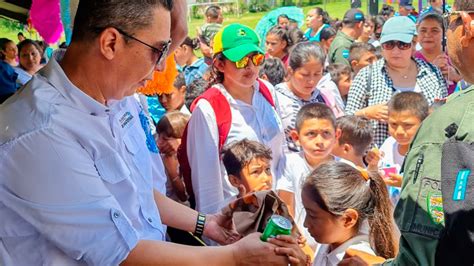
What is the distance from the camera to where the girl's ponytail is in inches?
92.2

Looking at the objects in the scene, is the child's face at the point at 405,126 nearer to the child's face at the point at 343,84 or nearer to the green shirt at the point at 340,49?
the child's face at the point at 343,84

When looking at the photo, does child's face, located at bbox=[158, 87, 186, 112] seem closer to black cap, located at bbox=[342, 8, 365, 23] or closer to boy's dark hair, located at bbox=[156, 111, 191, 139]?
boy's dark hair, located at bbox=[156, 111, 191, 139]

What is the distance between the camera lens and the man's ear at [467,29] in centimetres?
146

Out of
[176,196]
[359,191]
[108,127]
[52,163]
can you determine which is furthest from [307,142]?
[52,163]

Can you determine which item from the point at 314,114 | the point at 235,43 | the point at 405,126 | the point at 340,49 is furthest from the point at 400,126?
the point at 340,49

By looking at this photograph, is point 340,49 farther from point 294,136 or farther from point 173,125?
point 173,125

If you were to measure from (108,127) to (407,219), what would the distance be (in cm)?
88

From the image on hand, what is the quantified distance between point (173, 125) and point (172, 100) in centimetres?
107

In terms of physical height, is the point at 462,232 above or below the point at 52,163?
below

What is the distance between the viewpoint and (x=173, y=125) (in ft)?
13.0

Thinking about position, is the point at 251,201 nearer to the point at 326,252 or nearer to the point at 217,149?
the point at 326,252

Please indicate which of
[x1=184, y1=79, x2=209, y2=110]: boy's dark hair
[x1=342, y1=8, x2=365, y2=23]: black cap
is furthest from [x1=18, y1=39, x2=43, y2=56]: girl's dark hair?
[x1=342, y1=8, x2=365, y2=23]: black cap

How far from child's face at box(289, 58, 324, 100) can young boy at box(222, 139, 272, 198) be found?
1.14 m

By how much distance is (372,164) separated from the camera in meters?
3.88
